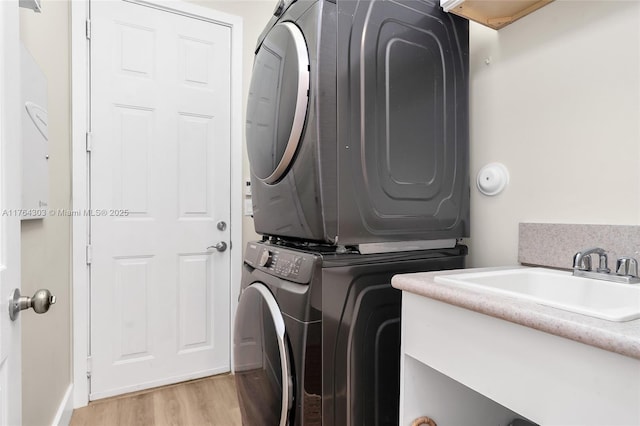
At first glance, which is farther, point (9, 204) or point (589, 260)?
point (589, 260)

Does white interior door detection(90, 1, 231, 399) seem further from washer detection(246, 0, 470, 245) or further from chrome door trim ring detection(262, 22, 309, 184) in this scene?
chrome door trim ring detection(262, 22, 309, 184)

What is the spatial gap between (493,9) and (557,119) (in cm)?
46

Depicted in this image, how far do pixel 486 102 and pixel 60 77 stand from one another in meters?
2.07

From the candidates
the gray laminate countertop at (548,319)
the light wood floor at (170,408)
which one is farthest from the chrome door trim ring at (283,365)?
the light wood floor at (170,408)

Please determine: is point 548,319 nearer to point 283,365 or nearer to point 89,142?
point 283,365

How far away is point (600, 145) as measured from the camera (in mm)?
1082

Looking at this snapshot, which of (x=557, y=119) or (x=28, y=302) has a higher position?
(x=557, y=119)

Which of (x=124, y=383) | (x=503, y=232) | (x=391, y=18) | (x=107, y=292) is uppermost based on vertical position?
(x=391, y=18)

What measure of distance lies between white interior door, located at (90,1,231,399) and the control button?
115 cm

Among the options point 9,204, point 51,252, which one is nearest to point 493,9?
point 9,204

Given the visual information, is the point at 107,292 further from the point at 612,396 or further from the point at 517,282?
the point at 612,396

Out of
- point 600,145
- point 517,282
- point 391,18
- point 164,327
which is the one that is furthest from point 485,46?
point 164,327

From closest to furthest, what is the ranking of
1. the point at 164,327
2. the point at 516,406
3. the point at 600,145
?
the point at 516,406 < the point at 600,145 < the point at 164,327

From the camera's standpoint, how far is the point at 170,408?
6.56ft
